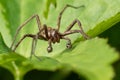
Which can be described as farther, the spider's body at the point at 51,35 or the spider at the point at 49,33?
the spider's body at the point at 51,35

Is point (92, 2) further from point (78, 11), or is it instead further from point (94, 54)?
point (94, 54)

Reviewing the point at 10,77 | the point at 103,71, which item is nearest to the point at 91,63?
the point at 103,71

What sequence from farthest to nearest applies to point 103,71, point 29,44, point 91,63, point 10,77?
point 10,77
point 29,44
point 91,63
point 103,71

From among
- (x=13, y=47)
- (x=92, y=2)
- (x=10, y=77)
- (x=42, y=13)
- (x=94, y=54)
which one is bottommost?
(x=10, y=77)

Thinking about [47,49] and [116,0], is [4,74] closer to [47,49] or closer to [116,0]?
[47,49]

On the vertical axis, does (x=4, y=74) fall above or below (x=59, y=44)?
below

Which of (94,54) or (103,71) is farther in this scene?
(94,54)

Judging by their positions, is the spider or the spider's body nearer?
Result: the spider

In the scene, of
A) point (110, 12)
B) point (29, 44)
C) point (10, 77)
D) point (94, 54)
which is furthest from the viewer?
point (10, 77)

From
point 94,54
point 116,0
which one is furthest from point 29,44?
point 94,54
